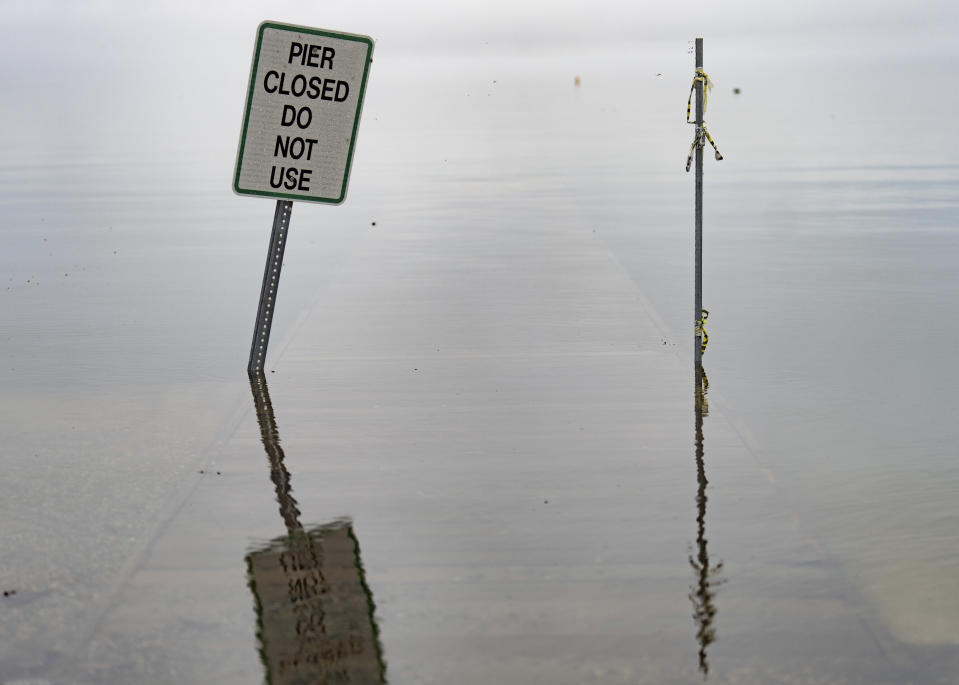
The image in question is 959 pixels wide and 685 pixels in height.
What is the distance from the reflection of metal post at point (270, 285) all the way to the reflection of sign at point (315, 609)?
3.25 m

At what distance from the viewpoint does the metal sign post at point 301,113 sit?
8.16 m

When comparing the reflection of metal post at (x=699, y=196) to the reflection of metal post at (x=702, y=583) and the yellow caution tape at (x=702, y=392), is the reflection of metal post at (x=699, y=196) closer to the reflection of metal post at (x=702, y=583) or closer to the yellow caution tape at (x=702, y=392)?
the yellow caution tape at (x=702, y=392)

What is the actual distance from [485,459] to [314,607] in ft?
6.42

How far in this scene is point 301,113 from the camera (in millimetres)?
8281

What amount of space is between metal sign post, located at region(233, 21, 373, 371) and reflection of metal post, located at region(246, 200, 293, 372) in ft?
0.68

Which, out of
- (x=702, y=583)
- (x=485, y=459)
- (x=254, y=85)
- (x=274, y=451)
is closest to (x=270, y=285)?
(x=254, y=85)

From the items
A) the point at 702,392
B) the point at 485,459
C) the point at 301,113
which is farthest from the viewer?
the point at 301,113

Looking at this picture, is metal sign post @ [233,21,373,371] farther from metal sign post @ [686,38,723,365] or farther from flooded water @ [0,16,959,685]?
metal sign post @ [686,38,723,365]

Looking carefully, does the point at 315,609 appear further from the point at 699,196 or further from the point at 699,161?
the point at 699,161

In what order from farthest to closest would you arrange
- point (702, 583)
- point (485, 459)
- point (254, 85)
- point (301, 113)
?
point (301, 113) → point (254, 85) → point (485, 459) → point (702, 583)

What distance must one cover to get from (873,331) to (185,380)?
193 inches

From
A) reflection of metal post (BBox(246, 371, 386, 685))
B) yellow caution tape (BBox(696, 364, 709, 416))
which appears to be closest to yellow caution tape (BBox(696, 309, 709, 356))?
yellow caution tape (BBox(696, 364, 709, 416))

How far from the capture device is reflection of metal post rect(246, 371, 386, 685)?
4281 mm

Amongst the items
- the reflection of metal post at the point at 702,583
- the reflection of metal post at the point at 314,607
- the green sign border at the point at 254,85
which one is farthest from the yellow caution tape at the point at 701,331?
the reflection of metal post at the point at 314,607
